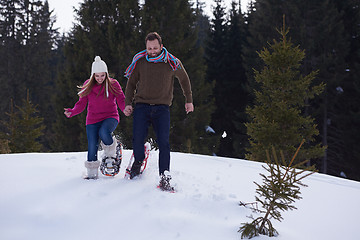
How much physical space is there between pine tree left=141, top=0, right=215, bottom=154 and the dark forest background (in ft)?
0.16

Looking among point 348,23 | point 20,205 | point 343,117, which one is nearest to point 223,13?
point 348,23

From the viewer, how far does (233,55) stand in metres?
23.1

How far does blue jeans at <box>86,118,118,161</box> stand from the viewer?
12.2 ft

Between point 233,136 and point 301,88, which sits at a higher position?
point 301,88

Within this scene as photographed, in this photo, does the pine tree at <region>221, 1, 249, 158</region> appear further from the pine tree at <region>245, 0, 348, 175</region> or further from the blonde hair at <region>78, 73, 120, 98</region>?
the blonde hair at <region>78, 73, 120, 98</region>

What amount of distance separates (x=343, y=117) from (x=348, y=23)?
6.08 metres

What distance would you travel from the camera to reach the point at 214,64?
2338cm

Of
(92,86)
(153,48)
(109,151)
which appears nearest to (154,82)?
(153,48)

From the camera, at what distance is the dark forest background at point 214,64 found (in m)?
13.9

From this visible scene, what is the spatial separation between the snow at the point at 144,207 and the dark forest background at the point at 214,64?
6769 mm

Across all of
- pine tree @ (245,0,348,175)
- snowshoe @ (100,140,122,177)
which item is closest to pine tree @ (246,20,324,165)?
pine tree @ (245,0,348,175)

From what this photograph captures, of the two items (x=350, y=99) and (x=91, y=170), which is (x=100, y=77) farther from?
(x=350, y=99)

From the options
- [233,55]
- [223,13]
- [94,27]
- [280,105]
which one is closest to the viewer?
[280,105]

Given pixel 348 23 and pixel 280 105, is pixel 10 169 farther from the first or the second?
pixel 348 23
